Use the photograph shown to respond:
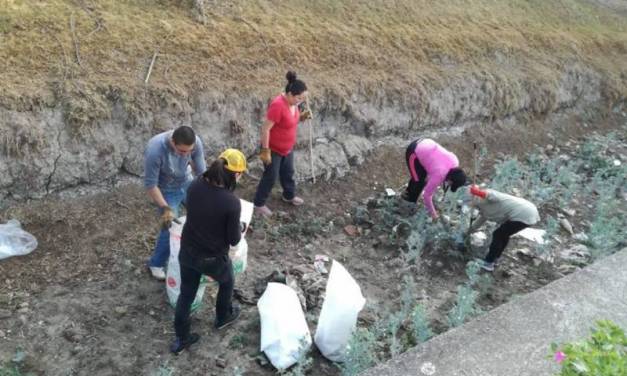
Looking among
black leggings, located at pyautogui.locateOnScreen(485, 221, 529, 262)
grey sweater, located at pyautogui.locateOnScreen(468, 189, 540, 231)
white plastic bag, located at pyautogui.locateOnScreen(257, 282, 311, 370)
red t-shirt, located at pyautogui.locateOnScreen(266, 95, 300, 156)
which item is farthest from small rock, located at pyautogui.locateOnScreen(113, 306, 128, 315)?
black leggings, located at pyautogui.locateOnScreen(485, 221, 529, 262)

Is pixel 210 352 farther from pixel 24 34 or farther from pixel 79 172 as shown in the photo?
pixel 24 34

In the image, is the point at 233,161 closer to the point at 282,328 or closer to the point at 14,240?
the point at 282,328

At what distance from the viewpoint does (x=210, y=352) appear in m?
3.79

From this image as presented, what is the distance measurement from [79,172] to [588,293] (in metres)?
4.17

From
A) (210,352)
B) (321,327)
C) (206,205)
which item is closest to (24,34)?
(206,205)

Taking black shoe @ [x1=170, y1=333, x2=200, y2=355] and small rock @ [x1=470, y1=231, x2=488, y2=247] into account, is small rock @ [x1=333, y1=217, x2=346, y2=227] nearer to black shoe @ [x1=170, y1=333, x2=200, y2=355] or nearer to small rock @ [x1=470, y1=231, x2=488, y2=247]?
small rock @ [x1=470, y1=231, x2=488, y2=247]

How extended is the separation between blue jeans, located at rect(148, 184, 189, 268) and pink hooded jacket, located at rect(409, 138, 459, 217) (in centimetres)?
219

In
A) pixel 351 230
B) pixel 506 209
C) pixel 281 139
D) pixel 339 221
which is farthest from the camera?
pixel 339 221

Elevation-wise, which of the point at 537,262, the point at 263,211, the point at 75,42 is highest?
the point at 75,42

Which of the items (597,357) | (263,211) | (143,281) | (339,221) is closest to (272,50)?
(263,211)

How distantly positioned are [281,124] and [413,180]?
1516 millimetres

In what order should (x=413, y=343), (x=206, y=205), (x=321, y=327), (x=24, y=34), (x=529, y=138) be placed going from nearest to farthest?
(x=206, y=205)
(x=321, y=327)
(x=413, y=343)
(x=24, y=34)
(x=529, y=138)

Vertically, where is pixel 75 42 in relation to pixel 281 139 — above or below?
above

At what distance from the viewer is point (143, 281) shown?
4336mm
